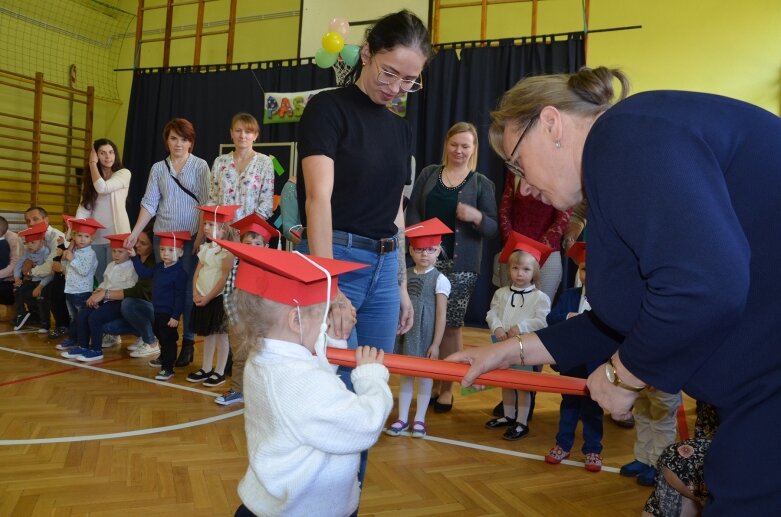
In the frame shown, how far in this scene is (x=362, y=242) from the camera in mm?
2094

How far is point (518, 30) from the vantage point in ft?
27.1

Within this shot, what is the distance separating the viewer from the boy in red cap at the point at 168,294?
4715mm

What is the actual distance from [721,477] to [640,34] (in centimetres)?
774

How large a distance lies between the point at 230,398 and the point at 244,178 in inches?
67.4

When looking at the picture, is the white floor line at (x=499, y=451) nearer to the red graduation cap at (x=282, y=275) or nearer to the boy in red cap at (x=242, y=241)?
the boy in red cap at (x=242, y=241)

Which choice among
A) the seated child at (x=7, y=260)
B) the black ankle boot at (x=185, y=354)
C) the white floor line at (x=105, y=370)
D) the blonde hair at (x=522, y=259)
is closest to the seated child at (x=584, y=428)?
the blonde hair at (x=522, y=259)

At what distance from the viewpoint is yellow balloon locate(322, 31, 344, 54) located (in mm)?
7219

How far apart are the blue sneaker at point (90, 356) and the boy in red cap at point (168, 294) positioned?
0.67 meters

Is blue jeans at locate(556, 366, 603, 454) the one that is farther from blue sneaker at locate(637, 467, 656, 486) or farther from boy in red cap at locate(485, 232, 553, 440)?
boy in red cap at locate(485, 232, 553, 440)

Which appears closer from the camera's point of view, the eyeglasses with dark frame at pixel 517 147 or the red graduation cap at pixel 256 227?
the eyeglasses with dark frame at pixel 517 147

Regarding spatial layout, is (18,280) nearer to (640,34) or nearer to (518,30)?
(518,30)

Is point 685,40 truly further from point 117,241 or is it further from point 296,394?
point 296,394

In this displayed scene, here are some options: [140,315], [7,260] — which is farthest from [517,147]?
[7,260]

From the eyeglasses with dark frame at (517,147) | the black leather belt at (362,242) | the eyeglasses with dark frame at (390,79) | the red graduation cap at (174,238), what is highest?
the eyeglasses with dark frame at (390,79)
